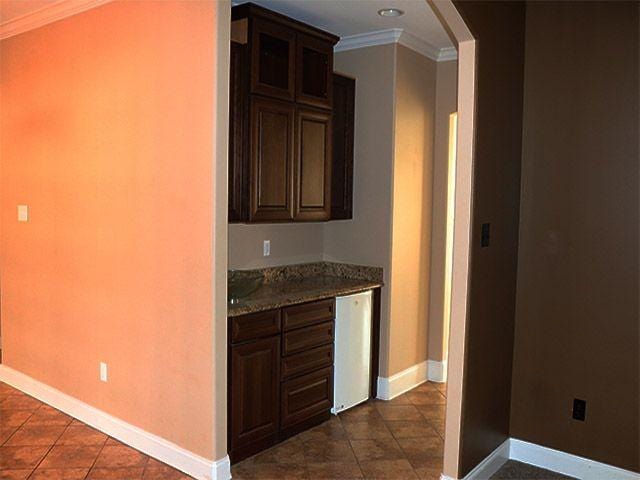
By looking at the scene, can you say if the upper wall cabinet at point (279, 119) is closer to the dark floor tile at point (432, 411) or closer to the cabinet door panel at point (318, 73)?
the cabinet door panel at point (318, 73)

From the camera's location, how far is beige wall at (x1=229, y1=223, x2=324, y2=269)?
4.06 metres

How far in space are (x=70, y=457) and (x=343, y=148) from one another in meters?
2.65

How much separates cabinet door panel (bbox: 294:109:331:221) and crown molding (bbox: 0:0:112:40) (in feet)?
4.52

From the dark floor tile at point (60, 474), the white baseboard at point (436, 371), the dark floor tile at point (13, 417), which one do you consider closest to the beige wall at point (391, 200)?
the white baseboard at point (436, 371)

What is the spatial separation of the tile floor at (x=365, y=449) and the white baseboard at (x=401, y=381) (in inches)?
4.2

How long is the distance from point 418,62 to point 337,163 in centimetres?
98

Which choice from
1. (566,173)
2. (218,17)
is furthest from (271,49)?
(566,173)

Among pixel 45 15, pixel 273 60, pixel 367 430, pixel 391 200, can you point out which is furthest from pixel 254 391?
pixel 45 15

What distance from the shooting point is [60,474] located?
3193 millimetres

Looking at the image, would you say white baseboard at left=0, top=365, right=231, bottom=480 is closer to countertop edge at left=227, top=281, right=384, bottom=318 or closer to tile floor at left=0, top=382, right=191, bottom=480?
tile floor at left=0, top=382, right=191, bottom=480

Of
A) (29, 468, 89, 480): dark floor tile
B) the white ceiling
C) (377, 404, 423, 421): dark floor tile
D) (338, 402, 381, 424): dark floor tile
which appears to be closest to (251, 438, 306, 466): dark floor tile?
(338, 402, 381, 424): dark floor tile

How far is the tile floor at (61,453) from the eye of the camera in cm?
319

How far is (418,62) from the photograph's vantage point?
4516 millimetres

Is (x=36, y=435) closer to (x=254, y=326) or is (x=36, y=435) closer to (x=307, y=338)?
(x=254, y=326)
